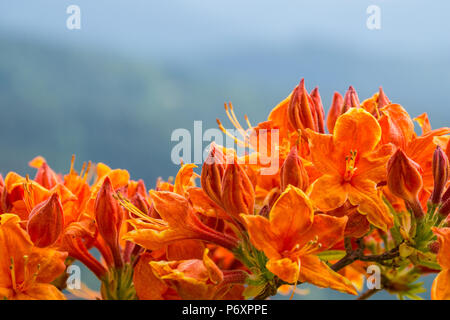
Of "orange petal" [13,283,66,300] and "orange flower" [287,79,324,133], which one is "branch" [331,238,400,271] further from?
"orange petal" [13,283,66,300]

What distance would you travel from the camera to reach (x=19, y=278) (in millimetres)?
631

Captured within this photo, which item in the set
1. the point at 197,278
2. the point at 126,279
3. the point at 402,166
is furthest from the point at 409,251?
the point at 126,279

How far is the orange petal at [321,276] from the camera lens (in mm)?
531

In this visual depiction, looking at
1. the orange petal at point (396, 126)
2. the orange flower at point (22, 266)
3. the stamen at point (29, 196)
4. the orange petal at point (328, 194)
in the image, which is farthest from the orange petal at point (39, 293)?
the orange petal at point (396, 126)

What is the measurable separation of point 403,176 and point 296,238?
13 cm

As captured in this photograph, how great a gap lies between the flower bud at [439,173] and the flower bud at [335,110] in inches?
6.5

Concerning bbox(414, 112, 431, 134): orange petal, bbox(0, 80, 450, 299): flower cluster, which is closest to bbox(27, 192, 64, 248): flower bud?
bbox(0, 80, 450, 299): flower cluster

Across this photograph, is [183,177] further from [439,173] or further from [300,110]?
[439,173]

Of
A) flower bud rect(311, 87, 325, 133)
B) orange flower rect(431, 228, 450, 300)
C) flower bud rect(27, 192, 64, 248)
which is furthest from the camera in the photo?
flower bud rect(311, 87, 325, 133)

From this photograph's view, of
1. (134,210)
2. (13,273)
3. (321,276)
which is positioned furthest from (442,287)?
(13,273)

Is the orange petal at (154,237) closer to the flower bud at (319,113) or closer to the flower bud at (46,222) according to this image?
the flower bud at (46,222)

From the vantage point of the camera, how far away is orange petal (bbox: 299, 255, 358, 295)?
531 millimetres

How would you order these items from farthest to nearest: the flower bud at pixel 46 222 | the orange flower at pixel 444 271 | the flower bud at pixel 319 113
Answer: the flower bud at pixel 319 113 → the flower bud at pixel 46 222 → the orange flower at pixel 444 271

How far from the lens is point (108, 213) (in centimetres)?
66
